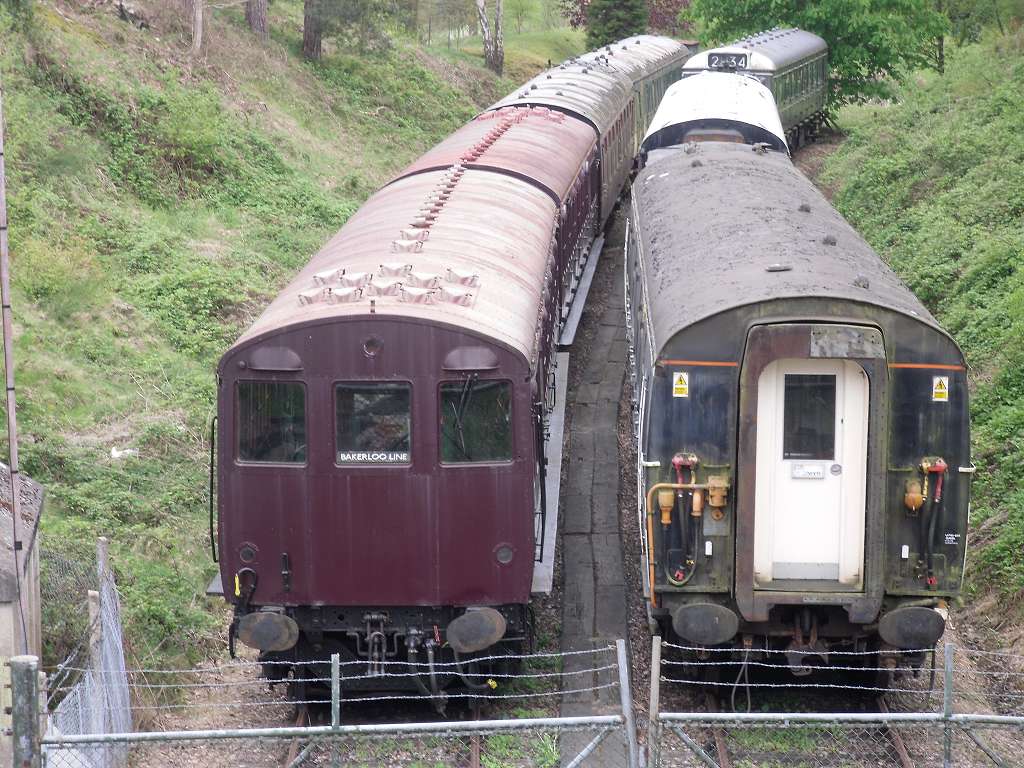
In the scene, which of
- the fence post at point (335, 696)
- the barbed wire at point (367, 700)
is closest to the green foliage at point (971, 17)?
the barbed wire at point (367, 700)

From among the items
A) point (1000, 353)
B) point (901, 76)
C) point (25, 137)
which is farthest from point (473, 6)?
point (1000, 353)

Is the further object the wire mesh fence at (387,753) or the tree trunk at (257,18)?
the tree trunk at (257,18)

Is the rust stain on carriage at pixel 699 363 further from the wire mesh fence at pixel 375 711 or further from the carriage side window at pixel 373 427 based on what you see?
the wire mesh fence at pixel 375 711

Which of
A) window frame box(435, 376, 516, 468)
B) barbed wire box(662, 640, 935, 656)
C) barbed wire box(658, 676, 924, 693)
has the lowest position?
barbed wire box(658, 676, 924, 693)

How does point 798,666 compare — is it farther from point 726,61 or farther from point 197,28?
point 197,28

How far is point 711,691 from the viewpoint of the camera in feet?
33.1

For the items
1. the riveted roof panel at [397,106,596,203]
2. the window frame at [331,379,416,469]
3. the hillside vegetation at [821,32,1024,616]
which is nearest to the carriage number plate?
the hillside vegetation at [821,32,1024,616]

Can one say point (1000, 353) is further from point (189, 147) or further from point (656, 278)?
point (189, 147)

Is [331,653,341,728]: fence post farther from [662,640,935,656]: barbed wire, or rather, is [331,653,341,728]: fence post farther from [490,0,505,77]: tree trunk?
[490,0,505,77]: tree trunk

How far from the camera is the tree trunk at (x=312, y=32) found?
31.8 m

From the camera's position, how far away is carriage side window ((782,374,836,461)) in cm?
907

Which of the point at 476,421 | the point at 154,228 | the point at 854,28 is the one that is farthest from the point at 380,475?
the point at 854,28

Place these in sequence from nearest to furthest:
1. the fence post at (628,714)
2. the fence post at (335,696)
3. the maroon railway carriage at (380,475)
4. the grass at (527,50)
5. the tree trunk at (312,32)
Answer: the fence post at (628,714) → the fence post at (335,696) → the maroon railway carriage at (380,475) → the tree trunk at (312,32) → the grass at (527,50)

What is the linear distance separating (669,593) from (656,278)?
3.33m
